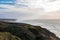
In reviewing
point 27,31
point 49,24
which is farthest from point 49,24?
point 27,31

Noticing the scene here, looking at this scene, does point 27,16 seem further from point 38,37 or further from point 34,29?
point 38,37

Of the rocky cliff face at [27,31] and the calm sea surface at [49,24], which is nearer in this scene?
the rocky cliff face at [27,31]

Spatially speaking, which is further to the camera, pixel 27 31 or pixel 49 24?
pixel 49 24

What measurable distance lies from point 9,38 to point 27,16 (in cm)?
767

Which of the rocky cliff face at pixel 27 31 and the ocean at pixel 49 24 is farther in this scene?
the ocean at pixel 49 24

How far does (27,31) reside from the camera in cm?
1873

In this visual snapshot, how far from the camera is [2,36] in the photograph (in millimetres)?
13227

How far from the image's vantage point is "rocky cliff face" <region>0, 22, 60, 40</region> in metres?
16.7

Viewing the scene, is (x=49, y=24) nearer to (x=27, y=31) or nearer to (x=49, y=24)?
(x=49, y=24)

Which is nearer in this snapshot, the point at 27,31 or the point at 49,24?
the point at 27,31

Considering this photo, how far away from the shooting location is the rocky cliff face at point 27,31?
16688 millimetres

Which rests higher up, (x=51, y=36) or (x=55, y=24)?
(x=55, y=24)

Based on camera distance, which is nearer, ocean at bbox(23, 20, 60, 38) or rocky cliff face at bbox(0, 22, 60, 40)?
rocky cliff face at bbox(0, 22, 60, 40)

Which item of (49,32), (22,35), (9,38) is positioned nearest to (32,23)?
(49,32)
